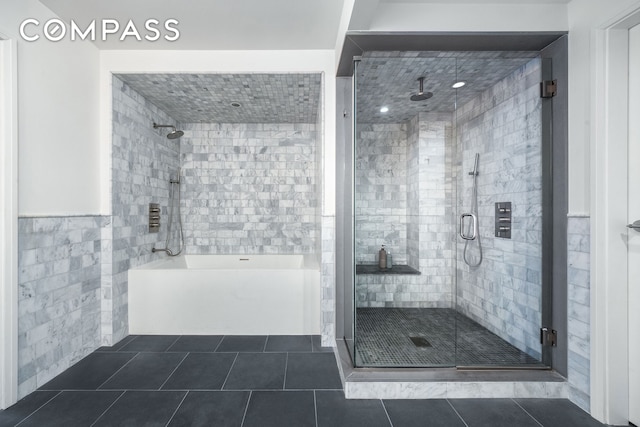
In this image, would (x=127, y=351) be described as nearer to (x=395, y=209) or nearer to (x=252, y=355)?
(x=252, y=355)

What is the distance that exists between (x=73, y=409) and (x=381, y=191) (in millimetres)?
2473

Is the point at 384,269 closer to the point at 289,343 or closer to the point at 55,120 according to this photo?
the point at 289,343

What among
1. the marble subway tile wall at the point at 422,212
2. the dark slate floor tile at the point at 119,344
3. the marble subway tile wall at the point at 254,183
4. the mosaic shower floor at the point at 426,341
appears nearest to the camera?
the mosaic shower floor at the point at 426,341

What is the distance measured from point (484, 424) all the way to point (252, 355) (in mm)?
1623

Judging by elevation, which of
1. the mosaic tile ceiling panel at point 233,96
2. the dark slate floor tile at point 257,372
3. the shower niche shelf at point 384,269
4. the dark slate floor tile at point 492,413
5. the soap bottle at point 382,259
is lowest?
the dark slate floor tile at point 492,413

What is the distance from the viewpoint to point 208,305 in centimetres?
286

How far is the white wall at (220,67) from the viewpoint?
2.62 metres

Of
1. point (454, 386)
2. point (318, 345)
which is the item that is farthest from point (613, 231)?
point (318, 345)

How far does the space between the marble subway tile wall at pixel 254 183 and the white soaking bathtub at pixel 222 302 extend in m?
1.12

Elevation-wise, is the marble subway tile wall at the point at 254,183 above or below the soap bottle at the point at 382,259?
above

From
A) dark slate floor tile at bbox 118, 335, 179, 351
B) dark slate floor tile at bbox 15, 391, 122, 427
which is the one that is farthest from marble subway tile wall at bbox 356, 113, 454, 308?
dark slate floor tile at bbox 15, 391, 122, 427

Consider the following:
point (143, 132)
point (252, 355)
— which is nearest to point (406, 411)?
point (252, 355)

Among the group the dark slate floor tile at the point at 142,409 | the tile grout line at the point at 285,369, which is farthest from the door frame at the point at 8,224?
the tile grout line at the point at 285,369

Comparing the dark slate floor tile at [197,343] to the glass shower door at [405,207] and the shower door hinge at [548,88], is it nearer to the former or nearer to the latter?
the glass shower door at [405,207]
